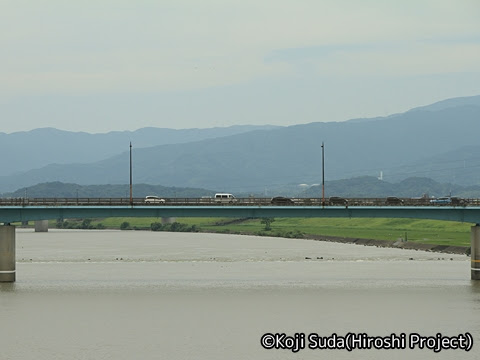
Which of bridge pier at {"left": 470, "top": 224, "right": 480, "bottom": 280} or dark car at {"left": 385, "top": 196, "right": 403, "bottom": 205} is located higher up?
dark car at {"left": 385, "top": 196, "right": 403, "bottom": 205}

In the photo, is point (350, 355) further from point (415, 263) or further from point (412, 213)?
point (415, 263)

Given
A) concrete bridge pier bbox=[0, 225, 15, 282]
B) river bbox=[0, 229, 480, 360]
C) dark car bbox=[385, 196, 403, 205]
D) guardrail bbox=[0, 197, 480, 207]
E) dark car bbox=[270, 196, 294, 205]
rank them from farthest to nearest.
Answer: dark car bbox=[385, 196, 403, 205]
dark car bbox=[270, 196, 294, 205]
guardrail bbox=[0, 197, 480, 207]
concrete bridge pier bbox=[0, 225, 15, 282]
river bbox=[0, 229, 480, 360]

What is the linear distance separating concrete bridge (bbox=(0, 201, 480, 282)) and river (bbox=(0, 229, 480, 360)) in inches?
157

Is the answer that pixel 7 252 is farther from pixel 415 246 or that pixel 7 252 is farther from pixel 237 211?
pixel 415 246

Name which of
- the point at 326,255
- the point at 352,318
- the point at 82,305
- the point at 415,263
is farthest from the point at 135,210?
the point at 326,255

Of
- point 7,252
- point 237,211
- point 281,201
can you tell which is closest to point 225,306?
point 237,211

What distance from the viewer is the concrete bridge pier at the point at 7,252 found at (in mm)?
103562

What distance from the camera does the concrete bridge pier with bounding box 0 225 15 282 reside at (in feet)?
340

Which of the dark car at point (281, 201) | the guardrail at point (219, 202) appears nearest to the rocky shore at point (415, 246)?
the guardrail at point (219, 202)

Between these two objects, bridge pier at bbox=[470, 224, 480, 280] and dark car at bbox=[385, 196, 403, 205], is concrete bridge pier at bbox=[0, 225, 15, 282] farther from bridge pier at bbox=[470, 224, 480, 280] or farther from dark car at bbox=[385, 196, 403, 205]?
bridge pier at bbox=[470, 224, 480, 280]

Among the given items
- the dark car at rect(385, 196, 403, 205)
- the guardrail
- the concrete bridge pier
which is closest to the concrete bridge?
the concrete bridge pier

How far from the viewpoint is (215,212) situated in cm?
10650

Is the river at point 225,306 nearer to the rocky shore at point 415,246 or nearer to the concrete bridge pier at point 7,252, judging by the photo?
the concrete bridge pier at point 7,252

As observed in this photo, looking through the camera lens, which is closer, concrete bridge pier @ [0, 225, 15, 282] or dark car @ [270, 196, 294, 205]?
concrete bridge pier @ [0, 225, 15, 282]
